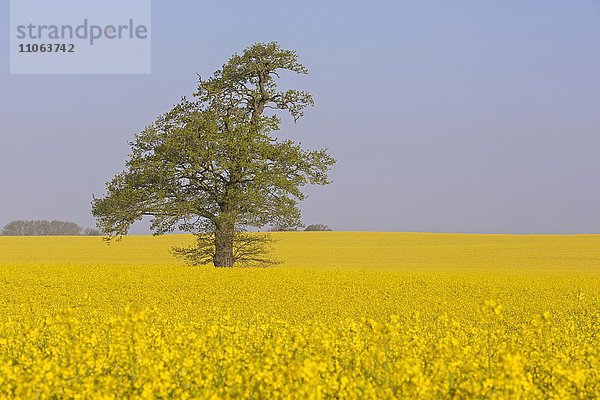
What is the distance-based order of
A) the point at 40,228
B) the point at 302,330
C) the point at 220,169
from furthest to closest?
the point at 40,228 < the point at 220,169 < the point at 302,330

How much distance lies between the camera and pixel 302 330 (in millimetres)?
10898

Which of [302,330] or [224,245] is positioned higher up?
[224,245]

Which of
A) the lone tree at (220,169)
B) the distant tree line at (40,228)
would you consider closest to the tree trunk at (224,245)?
the lone tree at (220,169)

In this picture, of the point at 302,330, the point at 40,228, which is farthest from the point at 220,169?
the point at 40,228

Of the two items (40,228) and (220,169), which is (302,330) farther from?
(40,228)

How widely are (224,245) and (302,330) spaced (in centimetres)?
2092

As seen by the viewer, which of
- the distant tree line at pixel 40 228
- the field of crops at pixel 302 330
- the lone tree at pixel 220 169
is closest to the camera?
the field of crops at pixel 302 330

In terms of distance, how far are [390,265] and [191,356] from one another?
3947 centimetres

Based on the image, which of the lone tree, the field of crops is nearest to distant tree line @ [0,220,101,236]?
the field of crops

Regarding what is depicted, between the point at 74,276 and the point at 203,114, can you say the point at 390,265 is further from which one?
the point at 74,276

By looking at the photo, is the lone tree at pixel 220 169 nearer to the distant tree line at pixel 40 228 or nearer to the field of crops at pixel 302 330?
the field of crops at pixel 302 330

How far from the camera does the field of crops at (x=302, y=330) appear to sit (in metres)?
6.76

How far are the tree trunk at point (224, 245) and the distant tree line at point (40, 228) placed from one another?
76454mm

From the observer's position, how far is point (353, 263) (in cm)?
4769
